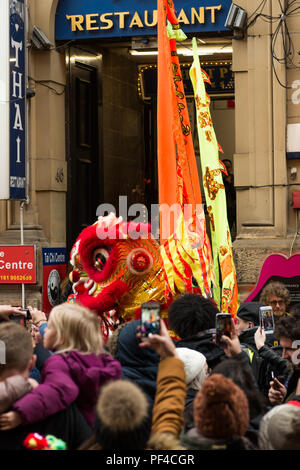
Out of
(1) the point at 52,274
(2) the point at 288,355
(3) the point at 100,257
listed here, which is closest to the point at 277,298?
(3) the point at 100,257

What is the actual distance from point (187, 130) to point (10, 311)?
12.0ft

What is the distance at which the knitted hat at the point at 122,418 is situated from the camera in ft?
10.3

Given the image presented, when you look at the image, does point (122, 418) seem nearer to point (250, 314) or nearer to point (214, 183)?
point (250, 314)

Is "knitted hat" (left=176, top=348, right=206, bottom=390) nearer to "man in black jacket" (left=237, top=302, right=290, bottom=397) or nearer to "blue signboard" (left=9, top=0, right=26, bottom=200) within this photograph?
"man in black jacket" (left=237, top=302, right=290, bottom=397)

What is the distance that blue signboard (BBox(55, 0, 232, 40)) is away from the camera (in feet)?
35.2

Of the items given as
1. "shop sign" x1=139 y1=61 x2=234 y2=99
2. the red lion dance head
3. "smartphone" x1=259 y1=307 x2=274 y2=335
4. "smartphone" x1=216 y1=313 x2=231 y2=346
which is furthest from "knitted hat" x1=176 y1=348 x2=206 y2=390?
"shop sign" x1=139 y1=61 x2=234 y2=99

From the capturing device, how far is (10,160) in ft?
34.2

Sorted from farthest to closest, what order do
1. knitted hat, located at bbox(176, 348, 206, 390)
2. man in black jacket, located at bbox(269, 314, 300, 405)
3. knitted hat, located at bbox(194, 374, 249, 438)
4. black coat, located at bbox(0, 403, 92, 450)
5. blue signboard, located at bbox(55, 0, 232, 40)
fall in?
1. blue signboard, located at bbox(55, 0, 232, 40)
2. man in black jacket, located at bbox(269, 314, 300, 405)
3. knitted hat, located at bbox(176, 348, 206, 390)
4. black coat, located at bbox(0, 403, 92, 450)
5. knitted hat, located at bbox(194, 374, 249, 438)

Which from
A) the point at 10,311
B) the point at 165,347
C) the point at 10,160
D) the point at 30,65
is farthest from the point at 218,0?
the point at 165,347

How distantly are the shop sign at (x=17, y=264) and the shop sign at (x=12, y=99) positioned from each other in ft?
2.28

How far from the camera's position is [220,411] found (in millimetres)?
3258

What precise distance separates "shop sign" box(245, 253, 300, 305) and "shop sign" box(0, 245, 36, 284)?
2.83 meters

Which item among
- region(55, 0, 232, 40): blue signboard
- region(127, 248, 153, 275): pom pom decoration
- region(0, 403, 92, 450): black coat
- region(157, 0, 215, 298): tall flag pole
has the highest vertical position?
region(55, 0, 232, 40): blue signboard

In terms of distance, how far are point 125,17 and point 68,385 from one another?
26.3 feet
